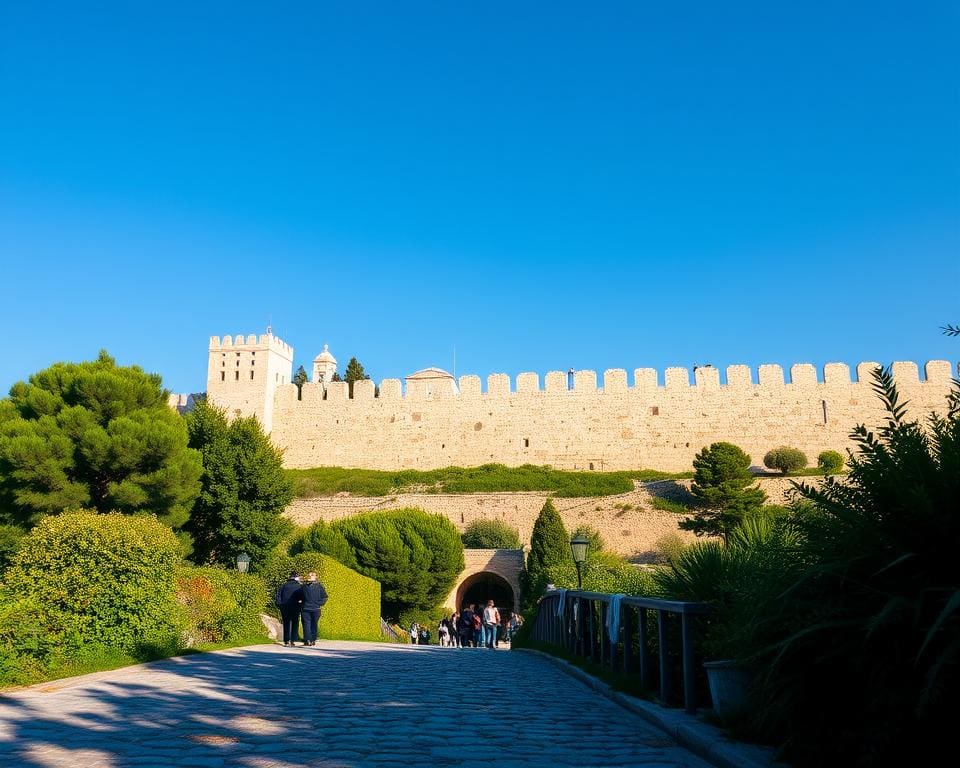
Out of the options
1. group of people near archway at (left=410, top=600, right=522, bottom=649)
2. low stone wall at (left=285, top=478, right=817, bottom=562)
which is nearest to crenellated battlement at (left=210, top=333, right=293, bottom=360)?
low stone wall at (left=285, top=478, right=817, bottom=562)

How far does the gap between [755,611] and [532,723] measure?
6.78 feet

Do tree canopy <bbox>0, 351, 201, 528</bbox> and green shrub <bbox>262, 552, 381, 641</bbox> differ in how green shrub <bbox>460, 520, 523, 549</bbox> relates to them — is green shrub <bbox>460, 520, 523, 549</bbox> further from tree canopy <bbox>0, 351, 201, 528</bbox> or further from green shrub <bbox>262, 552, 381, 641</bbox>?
tree canopy <bbox>0, 351, 201, 528</bbox>

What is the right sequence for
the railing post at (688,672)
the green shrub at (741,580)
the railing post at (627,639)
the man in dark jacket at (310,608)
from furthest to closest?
1. the man in dark jacket at (310,608)
2. the railing post at (627,639)
3. the railing post at (688,672)
4. the green shrub at (741,580)

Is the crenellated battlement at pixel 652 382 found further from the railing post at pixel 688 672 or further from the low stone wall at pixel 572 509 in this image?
the railing post at pixel 688 672

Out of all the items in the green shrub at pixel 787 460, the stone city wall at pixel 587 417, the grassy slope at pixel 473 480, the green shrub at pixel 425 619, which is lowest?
the green shrub at pixel 425 619

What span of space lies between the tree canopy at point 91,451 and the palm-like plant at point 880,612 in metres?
19.0

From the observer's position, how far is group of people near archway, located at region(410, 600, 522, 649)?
20.0m

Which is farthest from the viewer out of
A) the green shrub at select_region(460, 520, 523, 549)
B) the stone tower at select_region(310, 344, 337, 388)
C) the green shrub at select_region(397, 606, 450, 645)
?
the stone tower at select_region(310, 344, 337, 388)

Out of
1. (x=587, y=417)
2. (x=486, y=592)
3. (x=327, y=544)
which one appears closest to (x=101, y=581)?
(x=327, y=544)

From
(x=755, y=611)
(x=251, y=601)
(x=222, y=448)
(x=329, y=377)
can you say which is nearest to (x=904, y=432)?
(x=755, y=611)

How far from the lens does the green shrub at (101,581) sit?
27.7ft

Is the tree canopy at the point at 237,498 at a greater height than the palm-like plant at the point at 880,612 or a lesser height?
greater

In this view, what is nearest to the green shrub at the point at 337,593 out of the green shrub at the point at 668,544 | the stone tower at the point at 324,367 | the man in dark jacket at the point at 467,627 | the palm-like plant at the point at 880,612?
the man in dark jacket at the point at 467,627

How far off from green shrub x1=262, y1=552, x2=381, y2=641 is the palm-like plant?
15162mm
